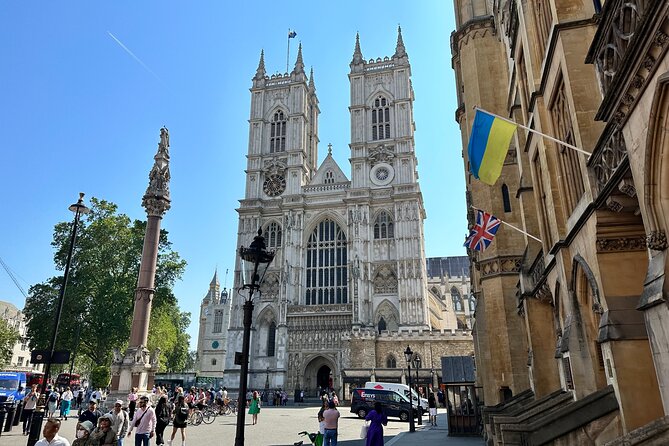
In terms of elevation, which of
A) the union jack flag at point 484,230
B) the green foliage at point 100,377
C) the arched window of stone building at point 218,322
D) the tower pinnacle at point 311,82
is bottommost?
the green foliage at point 100,377

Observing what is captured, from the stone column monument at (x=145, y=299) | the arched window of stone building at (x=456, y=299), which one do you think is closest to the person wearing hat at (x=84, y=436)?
the stone column monument at (x=145, y=299)

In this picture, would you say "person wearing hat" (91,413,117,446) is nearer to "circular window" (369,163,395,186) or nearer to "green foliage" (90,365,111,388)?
"green foliage" (90,365,111,388)

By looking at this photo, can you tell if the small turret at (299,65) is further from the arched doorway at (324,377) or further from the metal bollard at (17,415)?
the metal bollard at (17,415)

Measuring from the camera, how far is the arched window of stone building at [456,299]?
71.2 metres

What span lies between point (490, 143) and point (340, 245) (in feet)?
140

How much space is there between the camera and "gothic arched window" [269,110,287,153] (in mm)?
56969

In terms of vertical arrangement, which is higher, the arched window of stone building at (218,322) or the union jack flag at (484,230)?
the arched window of stone building at (218,322)

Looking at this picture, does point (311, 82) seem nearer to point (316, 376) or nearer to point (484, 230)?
→ point (316, 376)

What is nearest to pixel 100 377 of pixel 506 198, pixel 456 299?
pixel 506 198

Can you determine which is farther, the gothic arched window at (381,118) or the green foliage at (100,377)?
the gothic arched window at (381,118)

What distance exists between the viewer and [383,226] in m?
49.6

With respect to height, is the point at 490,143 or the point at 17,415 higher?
the point at 490,143

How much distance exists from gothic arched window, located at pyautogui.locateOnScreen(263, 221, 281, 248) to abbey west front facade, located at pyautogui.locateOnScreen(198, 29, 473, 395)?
116mm

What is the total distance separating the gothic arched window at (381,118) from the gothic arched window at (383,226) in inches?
374
